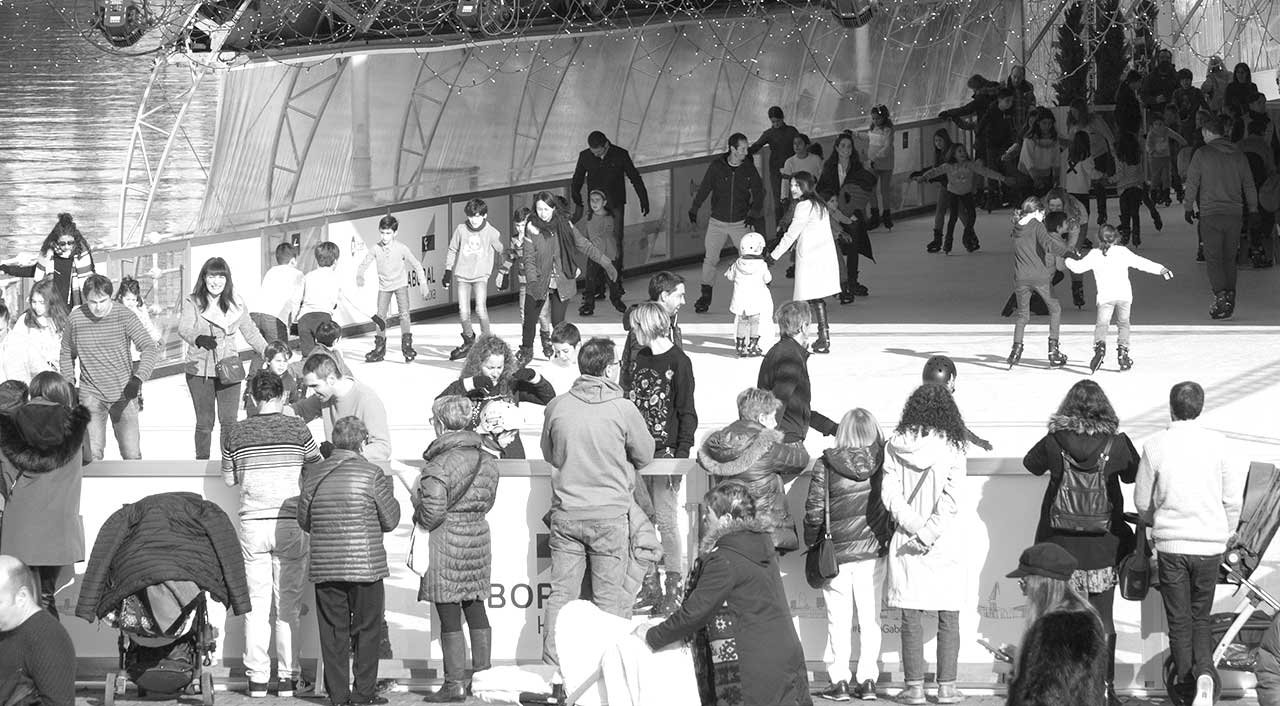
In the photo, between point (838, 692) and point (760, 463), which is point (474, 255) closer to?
point (760, 463)

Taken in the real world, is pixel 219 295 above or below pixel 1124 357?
above

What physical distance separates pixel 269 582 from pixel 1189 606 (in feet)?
12.5

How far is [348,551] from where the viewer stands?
8281mm

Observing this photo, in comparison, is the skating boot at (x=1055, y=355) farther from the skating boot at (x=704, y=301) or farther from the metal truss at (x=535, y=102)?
the metal truss at (x=535, y=102)

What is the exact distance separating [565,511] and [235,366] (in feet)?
13.9

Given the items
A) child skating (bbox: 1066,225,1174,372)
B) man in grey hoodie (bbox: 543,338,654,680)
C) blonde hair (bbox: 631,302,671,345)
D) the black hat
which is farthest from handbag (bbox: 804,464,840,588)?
child skating (bbox: 1066,225,1174,372)

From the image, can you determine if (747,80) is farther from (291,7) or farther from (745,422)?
(745,422)

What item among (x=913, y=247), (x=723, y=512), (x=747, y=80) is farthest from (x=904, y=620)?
(x=747, y=80)

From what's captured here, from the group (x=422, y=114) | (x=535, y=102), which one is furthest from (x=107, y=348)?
(x=535, y=102)

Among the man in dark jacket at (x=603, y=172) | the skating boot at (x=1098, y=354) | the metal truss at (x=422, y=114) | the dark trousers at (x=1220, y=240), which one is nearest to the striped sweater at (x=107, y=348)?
the skating boot at (x=1098, y=354)

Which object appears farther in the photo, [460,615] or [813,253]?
[813,253]

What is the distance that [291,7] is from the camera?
81.1 feet

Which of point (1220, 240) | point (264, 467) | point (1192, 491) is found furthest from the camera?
point (1220, 240)

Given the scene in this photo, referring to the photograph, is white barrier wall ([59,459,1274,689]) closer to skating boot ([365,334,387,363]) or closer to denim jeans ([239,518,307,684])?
denim jeans ([239,518,307,684])
